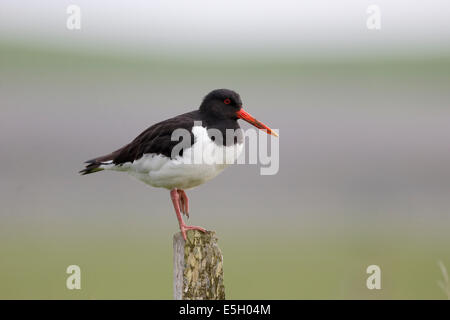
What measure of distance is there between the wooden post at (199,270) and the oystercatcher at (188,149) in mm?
577

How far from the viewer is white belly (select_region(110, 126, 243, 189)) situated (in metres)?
7.07

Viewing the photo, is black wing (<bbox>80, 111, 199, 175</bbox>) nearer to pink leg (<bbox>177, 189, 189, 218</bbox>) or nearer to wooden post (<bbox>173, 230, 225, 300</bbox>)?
pink leg (<bbox>177, 189, 189, 218</bbox>)

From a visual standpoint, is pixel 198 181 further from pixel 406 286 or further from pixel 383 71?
pixel 383 71

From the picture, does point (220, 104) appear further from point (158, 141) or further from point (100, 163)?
point (100, 163)

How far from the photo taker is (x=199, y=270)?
622 cm

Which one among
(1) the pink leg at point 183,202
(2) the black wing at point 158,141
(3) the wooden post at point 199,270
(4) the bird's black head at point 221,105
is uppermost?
(4) the bird's black head at point 221,105

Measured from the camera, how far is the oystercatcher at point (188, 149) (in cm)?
709

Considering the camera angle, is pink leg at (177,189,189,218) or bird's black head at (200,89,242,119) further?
→ pink leg at (177,189,189,218)

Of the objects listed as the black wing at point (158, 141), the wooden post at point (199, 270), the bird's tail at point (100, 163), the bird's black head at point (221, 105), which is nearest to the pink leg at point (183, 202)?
the black wing at point (158, 141)

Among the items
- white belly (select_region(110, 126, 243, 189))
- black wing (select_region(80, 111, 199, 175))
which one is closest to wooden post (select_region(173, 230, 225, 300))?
white belly (select_region(110, 126, 243, 189))

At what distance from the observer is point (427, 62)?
43.3 metres

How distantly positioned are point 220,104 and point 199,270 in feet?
6.63

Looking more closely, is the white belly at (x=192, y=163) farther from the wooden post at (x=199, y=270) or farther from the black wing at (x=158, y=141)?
the wooden post at (x=199, y=270)

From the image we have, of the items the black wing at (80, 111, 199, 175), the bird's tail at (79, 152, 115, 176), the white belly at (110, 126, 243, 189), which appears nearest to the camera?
the white belly at (110, 126, 243, 189)
